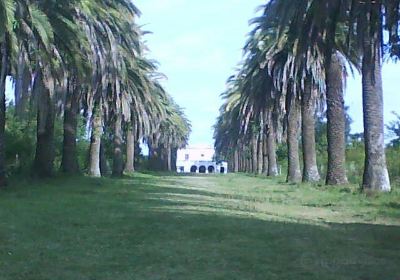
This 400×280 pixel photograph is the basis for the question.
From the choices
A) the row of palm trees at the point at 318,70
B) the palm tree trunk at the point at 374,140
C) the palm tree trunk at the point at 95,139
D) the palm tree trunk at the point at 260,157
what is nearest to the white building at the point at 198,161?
the palm tree trunk at the point at 260,157

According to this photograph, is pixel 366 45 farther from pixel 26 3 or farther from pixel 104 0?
pixel 104 0

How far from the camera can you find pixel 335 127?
3053 centimetres

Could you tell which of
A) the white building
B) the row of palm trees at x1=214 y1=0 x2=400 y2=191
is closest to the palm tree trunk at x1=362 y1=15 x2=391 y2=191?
the row of palm trees at x1=214 y1=0 x2=400 y2=191

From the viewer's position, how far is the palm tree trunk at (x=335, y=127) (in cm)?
3014

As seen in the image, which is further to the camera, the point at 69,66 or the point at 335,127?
the point at 335,127

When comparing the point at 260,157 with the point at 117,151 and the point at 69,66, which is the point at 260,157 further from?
the point at 69,66

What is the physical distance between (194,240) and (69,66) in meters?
16.0

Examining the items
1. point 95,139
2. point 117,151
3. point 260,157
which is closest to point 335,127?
point 95,139

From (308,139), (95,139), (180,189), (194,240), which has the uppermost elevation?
(308,139)

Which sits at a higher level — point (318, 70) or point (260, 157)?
point (318, 70)

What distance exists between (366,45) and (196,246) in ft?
25.6

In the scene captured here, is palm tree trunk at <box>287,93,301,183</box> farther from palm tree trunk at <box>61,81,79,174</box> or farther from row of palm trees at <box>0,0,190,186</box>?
palm tree trunk at <box>61,81,79,174</box>

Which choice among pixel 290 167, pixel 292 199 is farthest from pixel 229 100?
pixel 292 199

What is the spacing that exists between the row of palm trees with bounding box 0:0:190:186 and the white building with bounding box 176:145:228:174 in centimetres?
13016
